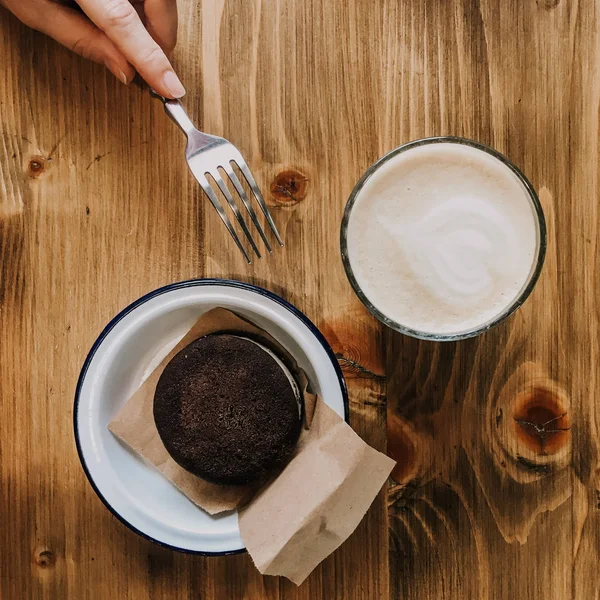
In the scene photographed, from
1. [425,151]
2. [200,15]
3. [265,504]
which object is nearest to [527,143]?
[425,151]

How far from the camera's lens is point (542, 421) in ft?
2.93

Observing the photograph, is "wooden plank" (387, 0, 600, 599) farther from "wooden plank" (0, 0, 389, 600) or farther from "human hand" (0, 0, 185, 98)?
"human hand" (0, 0, 185, 98)

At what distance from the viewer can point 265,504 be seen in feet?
2.63

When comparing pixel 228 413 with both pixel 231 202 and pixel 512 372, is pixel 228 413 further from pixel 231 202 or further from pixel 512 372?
pixel 512 372

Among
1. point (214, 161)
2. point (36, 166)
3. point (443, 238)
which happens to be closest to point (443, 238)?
point (443, 238)

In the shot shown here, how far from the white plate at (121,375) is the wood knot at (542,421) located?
0.86 ft

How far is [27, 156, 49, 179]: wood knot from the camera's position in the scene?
899 millimetres

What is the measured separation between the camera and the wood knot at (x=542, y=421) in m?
0.89

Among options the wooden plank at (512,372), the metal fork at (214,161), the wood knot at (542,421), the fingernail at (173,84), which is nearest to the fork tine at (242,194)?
the metal fork at (214,161)

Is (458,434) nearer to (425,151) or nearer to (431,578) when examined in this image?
(431,578)

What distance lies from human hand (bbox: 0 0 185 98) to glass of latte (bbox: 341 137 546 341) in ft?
0.95

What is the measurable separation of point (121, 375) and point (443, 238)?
0.43 metres

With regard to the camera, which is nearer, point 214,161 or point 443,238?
point 443,238

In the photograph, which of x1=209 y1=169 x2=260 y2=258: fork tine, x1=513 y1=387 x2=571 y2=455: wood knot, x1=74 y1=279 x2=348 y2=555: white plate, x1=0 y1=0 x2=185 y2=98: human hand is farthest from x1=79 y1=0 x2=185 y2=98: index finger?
x1=513 y1=387 x2=571 y2=455: wood knot
